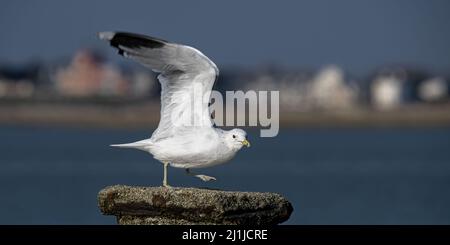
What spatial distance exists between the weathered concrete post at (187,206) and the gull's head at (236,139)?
1.48 meters

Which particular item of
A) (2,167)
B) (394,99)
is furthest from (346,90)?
(2,167)

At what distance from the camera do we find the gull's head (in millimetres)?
12266

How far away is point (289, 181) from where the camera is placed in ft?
155

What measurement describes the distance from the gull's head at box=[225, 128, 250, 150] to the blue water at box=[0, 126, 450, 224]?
22.8 ft

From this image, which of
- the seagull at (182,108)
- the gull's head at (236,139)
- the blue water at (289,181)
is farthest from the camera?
the blue water at (289,181)

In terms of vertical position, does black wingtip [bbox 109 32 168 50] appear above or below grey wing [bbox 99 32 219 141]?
above

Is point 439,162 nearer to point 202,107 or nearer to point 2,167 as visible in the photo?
point 2,167

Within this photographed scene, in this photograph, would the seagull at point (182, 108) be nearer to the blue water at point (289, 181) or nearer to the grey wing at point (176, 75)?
the grey wing at point (176, 75)

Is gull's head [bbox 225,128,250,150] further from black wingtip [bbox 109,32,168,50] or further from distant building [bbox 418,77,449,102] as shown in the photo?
distant building [bbox 418,77,449,102]

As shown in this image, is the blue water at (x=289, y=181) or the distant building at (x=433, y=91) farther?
the distant building at (x=433, y=91)

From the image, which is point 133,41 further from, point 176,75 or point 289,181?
point 289,181

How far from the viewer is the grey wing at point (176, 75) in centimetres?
1254

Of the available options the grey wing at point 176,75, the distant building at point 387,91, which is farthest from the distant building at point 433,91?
the grey wing at point 176,75

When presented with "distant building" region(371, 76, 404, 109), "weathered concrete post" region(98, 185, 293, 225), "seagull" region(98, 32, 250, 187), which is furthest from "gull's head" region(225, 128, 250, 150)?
"distant building" region(371, 76, 404, 109)
